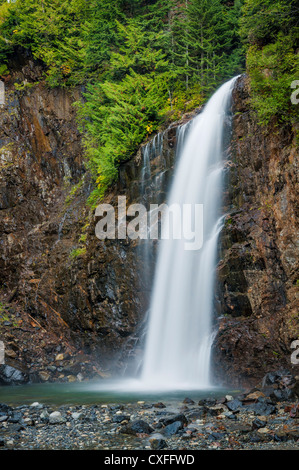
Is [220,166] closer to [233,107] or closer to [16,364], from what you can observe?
[233,107]

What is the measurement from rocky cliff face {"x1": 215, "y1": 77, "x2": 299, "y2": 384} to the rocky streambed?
113cm

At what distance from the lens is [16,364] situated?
1316 centimetres

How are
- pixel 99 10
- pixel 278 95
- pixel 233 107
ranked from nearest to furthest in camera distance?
pixel 278 95 → pixel 233 107 → pixel 99 10

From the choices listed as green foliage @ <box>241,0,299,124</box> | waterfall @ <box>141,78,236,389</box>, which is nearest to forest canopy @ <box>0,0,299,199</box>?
green foliage @ <box>241,0,299,124</box>

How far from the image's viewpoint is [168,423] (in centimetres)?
619

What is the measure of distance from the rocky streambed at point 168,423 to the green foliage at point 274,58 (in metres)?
7.06

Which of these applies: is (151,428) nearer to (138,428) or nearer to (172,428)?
(138,428)

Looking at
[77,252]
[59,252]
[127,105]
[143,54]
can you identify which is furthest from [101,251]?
[143,54]

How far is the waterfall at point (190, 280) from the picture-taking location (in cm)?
1067

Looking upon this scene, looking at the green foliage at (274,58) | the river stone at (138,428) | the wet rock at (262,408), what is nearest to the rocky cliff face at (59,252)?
the green foliage at (274,58)
